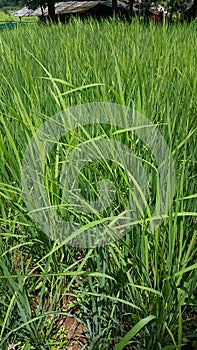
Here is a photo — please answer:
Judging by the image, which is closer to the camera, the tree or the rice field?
the rice field

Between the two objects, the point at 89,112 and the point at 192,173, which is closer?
the point at 192,173

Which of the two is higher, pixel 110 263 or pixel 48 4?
pixel 48 4

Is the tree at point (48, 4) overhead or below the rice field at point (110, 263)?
overhead

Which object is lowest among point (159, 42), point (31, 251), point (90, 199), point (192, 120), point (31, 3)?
point (31, 251)

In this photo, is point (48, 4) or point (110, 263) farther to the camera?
point (48, 4)

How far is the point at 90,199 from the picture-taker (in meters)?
0.73

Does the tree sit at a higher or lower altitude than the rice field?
higher

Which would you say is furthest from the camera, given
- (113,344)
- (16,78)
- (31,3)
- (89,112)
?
(31,3)

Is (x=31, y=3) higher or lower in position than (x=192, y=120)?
higher

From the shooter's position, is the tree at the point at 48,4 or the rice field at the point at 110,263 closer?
the rice field at the point at 110,263

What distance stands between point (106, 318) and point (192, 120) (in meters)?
0.45

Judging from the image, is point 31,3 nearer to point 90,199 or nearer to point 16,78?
point 16,78

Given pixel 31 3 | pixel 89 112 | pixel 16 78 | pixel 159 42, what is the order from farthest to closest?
pixel 31 3
pixel 159 42
pixel 16 78
pixel 89 112

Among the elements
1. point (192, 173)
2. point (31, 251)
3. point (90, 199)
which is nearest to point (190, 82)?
point (192, 173)
